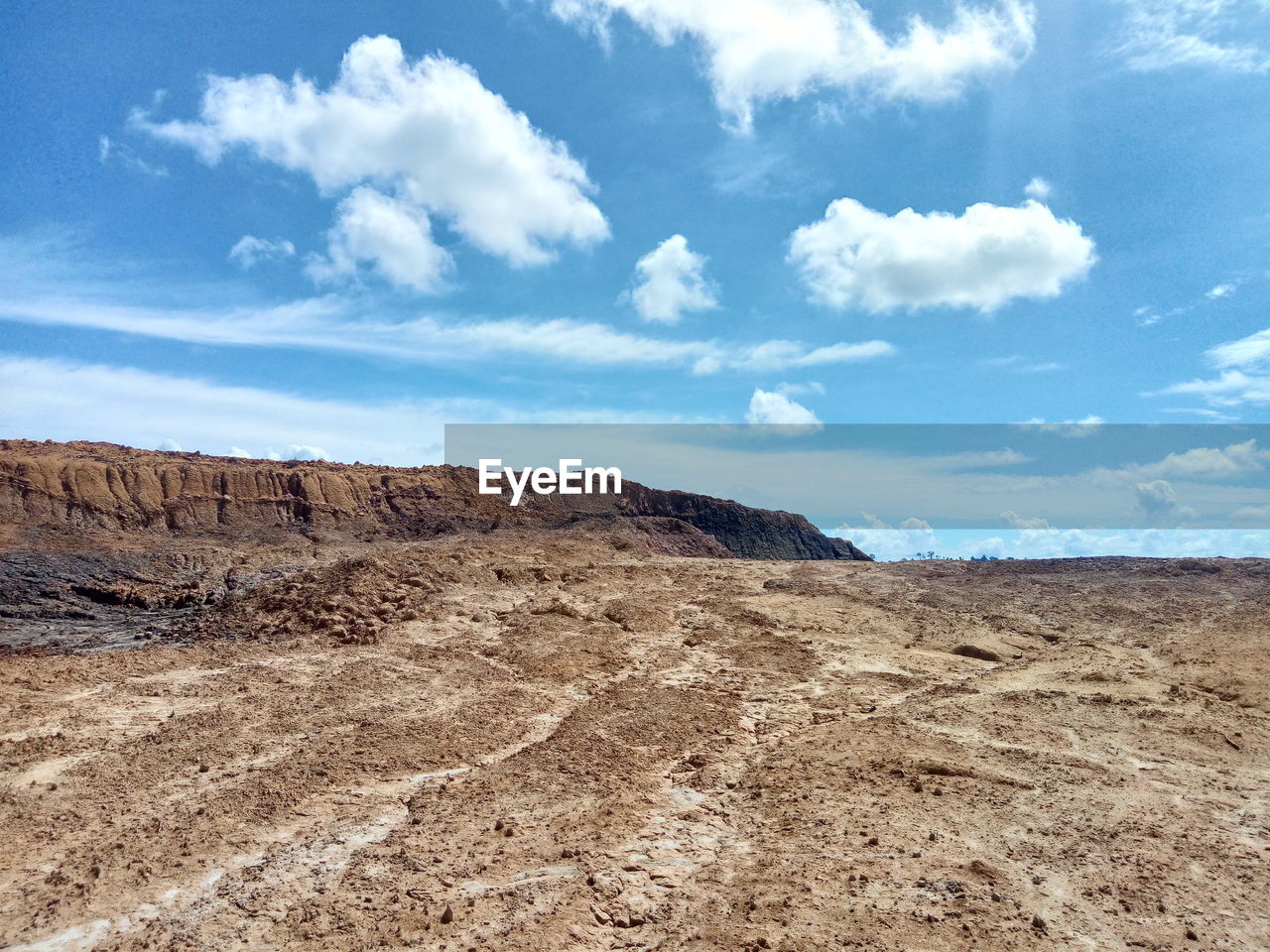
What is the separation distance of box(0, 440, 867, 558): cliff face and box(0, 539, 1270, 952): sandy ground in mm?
17079

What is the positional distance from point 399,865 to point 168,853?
1.92m

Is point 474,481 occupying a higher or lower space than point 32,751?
higher

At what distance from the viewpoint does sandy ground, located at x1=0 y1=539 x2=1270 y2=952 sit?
5180 millimetres

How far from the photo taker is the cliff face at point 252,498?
88.7 feet

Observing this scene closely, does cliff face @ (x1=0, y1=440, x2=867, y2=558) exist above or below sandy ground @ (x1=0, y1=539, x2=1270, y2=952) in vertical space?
above

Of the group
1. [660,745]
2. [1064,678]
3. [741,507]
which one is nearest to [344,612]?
[660,745]

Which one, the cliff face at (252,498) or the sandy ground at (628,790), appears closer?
the sandy ground at (628,790)

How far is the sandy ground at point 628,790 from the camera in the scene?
5.18m

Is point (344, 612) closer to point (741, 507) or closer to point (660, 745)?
point (660, 745)

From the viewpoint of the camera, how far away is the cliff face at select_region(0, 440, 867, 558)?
27047mm

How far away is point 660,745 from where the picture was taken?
347 inches

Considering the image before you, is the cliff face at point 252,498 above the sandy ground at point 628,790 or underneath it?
above

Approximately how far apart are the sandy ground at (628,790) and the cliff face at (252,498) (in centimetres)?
1708

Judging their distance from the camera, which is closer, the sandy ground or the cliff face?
the sandy ground
